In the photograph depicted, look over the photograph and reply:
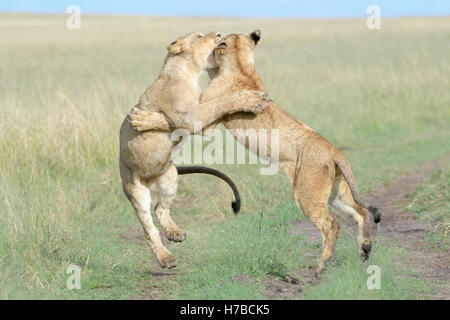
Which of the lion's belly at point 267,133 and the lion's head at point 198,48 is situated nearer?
the lion's belly at point 267,133

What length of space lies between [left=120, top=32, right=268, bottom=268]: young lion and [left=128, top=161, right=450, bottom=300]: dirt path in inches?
21.1

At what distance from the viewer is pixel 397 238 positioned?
20.0 ft

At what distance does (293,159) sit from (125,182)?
1.32 metres

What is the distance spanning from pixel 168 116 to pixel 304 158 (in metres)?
1.00

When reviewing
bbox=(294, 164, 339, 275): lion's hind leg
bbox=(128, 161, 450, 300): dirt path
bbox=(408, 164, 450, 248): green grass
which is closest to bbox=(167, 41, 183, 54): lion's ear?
bbox=(294, 164, 339, 275): lion's hind leg

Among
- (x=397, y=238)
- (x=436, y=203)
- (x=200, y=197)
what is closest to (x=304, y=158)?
(x=397, y=238)

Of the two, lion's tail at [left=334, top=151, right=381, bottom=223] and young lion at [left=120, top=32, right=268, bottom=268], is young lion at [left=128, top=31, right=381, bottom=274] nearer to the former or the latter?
lion's tail at [left=334, top=151, right=381, bottom=223]

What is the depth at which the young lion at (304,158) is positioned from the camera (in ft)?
15.6

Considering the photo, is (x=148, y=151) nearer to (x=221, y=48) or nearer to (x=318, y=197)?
(x=221, y=48)

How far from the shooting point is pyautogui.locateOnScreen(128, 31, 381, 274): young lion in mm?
4742

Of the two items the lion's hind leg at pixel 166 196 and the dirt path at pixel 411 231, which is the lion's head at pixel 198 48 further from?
the dirt path at pixel 411 231

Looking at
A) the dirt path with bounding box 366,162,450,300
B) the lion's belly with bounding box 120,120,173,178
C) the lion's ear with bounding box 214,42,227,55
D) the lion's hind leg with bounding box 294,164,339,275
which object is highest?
the lion's ear with bounding box 214,42,227,55

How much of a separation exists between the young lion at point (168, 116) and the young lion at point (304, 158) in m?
0.12

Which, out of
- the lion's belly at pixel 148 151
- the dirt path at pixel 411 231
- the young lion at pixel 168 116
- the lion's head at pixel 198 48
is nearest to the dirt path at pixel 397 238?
the dirt path at pixel 411 231
